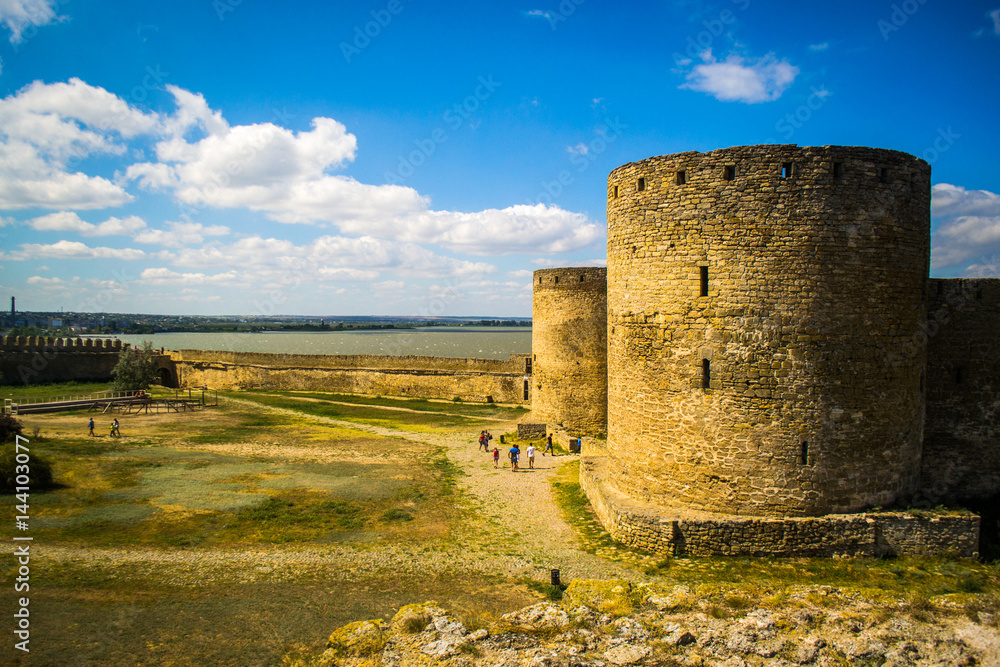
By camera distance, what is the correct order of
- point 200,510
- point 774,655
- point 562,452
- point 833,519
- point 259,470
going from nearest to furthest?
point 774,655 → point 833,519 → point 200,510 → point 259,470 → point 562,452

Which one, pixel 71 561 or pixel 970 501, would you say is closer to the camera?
pixel 71 561

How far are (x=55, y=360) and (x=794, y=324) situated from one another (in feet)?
159

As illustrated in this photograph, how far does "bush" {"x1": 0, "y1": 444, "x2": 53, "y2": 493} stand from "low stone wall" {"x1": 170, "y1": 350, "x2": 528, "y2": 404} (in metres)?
23.9

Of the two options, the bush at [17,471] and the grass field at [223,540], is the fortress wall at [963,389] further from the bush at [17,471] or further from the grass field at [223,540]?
the bush at [17,471]

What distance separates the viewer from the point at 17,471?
14.1m

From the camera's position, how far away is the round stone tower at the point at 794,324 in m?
10.4

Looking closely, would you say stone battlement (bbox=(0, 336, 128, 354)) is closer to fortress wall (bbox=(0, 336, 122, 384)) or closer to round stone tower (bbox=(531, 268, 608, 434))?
fortress wall (bbox=(0, 336, 122, 384))

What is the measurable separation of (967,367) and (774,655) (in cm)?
999

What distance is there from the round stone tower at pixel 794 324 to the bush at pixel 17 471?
1706cm

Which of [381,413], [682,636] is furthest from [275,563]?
[381,413]

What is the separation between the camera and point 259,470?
18062mm

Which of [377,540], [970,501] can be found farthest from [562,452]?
[970,501]

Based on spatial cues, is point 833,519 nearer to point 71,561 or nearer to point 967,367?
point 967,367

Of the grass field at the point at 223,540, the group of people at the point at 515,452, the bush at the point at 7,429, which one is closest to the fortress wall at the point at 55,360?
the grass field at the point at 223,540
